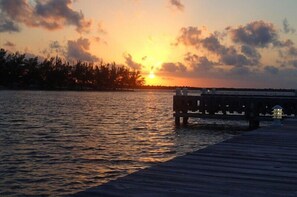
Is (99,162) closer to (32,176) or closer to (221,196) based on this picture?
(32,176)

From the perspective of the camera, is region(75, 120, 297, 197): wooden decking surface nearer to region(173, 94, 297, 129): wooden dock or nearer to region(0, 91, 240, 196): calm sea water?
region(0, 91, 240, 196): calm sea water

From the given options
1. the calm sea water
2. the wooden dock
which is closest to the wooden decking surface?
the calm sea water

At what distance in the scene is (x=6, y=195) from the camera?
12633 millimetres

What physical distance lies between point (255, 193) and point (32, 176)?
9976 millimetres

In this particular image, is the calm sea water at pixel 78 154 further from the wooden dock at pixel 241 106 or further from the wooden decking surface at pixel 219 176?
the wooden decking surface at pixel 219 176

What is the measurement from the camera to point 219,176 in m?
7.98

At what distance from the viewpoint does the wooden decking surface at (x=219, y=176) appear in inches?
268

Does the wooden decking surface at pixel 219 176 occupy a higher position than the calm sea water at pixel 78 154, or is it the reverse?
the wooden decking surface at pixel 219 176

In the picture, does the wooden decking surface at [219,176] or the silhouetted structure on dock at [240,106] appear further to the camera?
the silhouetted structure on dock at [240,106]

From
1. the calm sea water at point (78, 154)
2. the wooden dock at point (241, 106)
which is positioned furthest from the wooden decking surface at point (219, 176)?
the wooden dock at point (241, 106)

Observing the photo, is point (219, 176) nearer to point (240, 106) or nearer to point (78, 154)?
point (78, 154)

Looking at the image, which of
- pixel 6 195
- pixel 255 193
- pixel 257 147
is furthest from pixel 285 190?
pixel 6 195

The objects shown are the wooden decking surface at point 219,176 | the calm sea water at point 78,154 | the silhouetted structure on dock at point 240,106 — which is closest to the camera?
the wooden decking surface at point 219,176

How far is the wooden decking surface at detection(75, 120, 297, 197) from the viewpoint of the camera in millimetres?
6809
